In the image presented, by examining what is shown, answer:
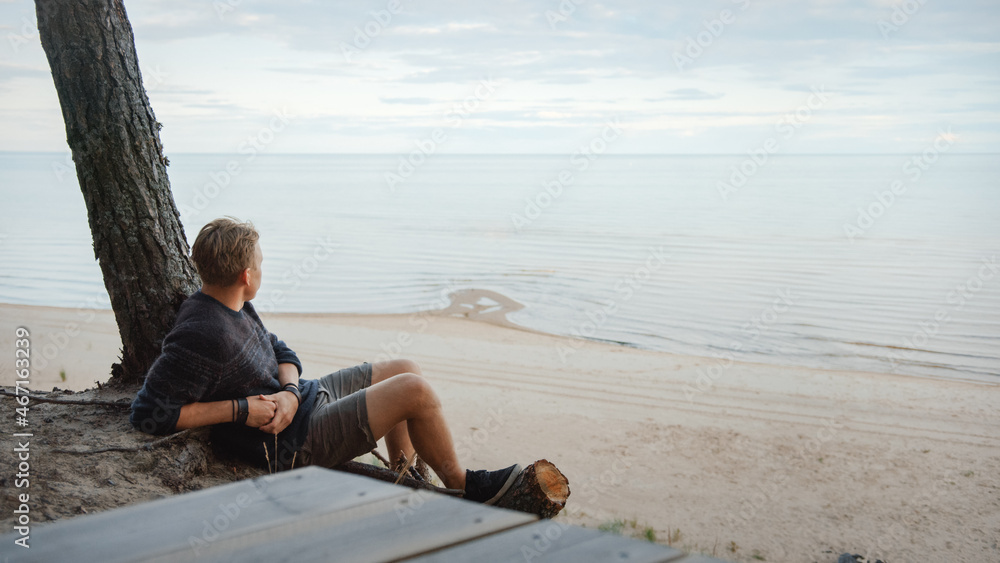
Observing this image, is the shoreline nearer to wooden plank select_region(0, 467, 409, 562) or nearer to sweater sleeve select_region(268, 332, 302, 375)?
sweater sleeve select_region(268, 332, 302, 375)

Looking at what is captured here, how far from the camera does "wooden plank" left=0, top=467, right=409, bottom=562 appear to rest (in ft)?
4.00

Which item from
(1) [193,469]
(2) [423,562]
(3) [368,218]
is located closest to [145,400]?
(1) [193,469]

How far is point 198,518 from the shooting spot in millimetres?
1346

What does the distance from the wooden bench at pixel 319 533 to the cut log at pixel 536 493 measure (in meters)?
2.06

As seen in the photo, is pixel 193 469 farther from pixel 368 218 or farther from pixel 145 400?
pixel 368 218

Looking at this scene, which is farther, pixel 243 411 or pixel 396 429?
pixel 396 429

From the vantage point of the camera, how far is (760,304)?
1256cm

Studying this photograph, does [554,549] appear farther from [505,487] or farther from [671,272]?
[671,272]

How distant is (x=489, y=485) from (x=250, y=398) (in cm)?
122

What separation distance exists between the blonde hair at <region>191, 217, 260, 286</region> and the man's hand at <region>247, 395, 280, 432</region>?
0.56 meters

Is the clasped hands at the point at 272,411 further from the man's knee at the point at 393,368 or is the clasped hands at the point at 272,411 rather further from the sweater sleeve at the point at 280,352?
the man's knee at the point at 393,368

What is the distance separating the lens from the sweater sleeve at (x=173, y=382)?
123 inches

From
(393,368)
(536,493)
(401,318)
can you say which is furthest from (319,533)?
(401,318)

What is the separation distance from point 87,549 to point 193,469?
7.49 ft
